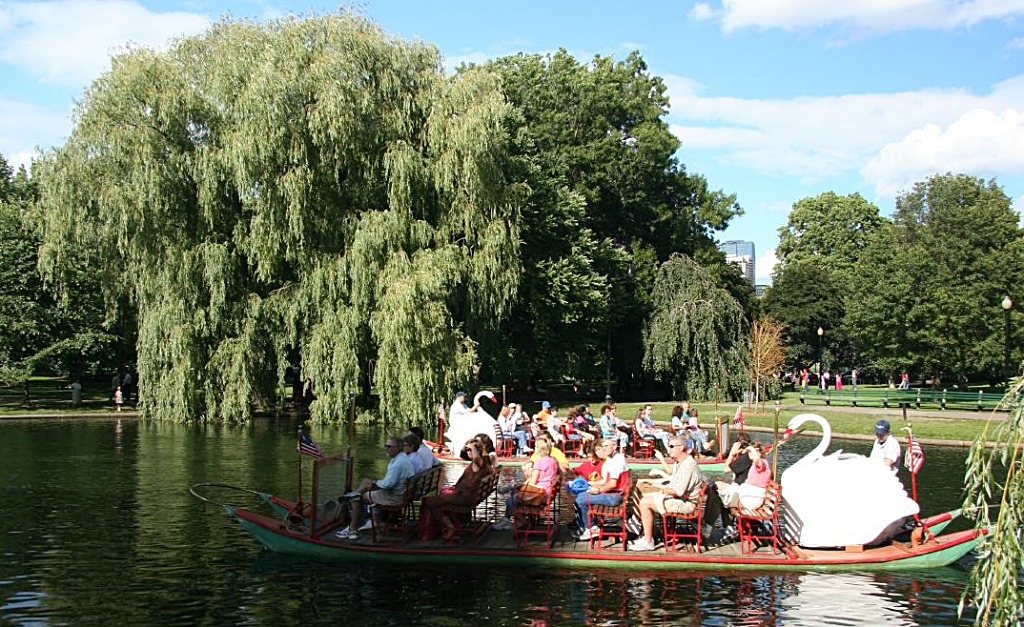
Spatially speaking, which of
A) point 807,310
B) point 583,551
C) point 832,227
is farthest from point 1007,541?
point 832,227

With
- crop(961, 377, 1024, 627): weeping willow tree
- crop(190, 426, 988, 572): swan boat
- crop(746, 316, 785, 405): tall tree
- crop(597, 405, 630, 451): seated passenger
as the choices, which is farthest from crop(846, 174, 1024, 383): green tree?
crop(961, 377, 1024, 627): weeping willow tree

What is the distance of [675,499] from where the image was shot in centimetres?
1452

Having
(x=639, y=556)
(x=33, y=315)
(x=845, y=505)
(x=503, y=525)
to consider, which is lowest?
(x=639, y=556)

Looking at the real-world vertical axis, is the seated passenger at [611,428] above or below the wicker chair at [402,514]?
above

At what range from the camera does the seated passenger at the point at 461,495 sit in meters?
14.8

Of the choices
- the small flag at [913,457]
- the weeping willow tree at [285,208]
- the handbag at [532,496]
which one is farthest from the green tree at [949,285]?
the handbag at [532,496]

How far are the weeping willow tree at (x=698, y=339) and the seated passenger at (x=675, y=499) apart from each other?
102 feet

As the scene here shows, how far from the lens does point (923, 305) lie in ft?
152

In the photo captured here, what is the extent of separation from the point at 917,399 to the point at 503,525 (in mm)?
31585

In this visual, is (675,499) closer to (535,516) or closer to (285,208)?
(535,516)

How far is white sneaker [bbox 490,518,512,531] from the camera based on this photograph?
15547 millimetres

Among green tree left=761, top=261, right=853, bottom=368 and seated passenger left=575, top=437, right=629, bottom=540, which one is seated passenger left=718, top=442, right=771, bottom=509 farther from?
green tree left=761, top=261, right=853, bottom=368

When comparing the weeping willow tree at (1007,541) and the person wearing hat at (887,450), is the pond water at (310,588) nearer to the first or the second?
the person wearing hat at (887,450)

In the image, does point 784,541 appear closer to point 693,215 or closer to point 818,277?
point 693,215
